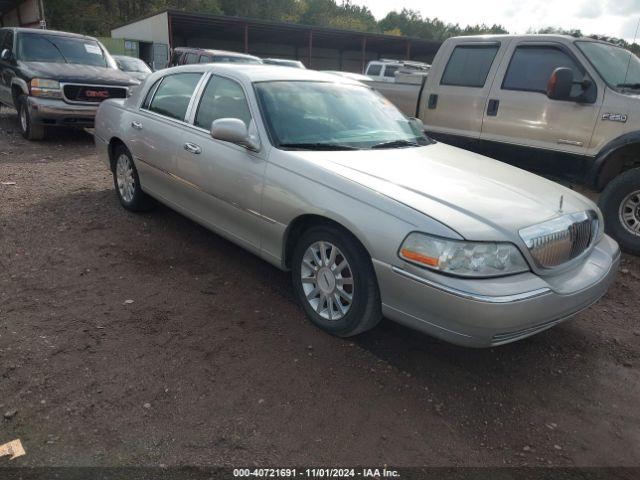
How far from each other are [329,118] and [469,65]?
308 cm

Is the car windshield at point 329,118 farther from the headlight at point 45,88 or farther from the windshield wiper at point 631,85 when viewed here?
the headlight at point 45,88

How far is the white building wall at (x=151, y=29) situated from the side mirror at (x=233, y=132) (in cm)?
2621

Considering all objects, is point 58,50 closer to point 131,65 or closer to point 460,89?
point 131,65

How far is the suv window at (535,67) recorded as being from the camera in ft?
17.8

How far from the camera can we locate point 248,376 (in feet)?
9.61

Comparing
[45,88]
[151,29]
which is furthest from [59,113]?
[151,29]

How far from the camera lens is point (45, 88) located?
858 cm

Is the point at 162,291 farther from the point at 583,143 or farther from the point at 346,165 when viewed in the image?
the point at 583,143

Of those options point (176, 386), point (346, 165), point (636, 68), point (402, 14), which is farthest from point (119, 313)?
point (402, 14)

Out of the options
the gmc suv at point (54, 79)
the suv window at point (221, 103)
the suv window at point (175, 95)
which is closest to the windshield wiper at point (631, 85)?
the suv window at point (221, 103)

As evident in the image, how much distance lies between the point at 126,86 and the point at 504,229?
8.37m

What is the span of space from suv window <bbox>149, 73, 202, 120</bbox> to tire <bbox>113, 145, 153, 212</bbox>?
69 cm

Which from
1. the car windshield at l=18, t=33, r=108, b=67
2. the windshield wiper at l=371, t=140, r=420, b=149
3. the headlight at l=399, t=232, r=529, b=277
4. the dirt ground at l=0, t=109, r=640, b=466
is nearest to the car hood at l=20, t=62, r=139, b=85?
the car windshield at l=18, t=33, r=108, b=67

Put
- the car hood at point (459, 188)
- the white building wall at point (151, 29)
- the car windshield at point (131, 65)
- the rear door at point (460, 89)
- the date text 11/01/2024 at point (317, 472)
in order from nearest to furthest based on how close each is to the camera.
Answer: the date text 11/01/2024 at point (317, 472)
the car hood at point (459, 188)
the rear door at point (460, 89)
the car windshield at point (131, 65)
the white building wall at point (151, 29)
